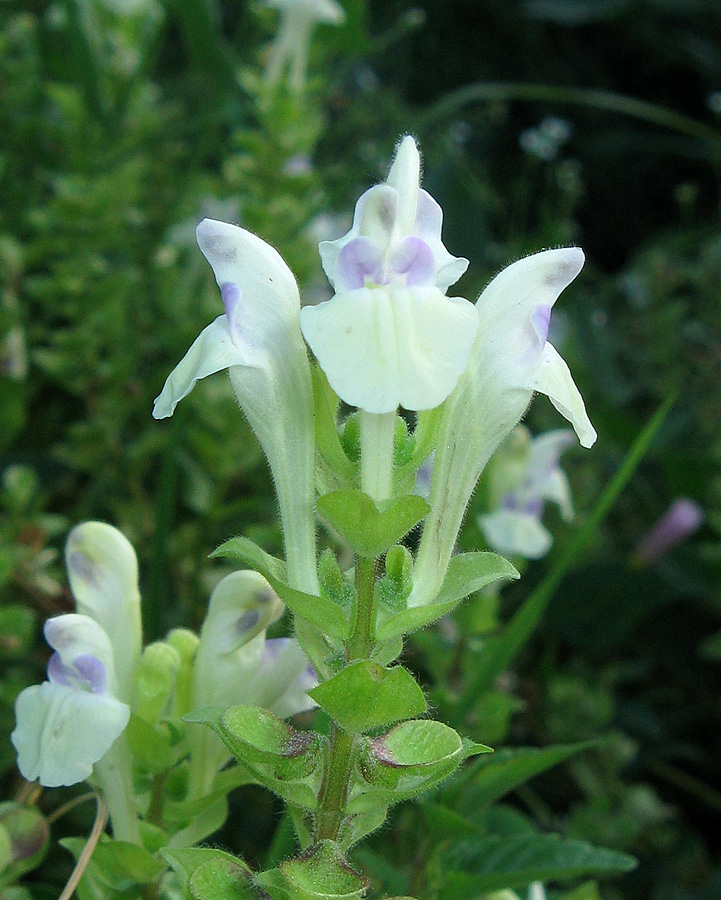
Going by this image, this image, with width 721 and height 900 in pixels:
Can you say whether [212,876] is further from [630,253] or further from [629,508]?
[630,253]

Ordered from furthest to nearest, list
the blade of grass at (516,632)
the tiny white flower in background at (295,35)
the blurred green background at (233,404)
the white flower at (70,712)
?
the tiny white flower in background at (295,35) → the blurred green background at (233,404) → the blade of grass at (516,632) → the white flower at (70,712)

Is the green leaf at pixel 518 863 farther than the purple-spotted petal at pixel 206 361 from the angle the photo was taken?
Yes

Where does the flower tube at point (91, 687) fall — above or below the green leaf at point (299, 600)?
below

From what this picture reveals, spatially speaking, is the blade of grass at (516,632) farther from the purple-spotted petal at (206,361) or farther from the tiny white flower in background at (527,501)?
the purple-spotted petal at (206,361)

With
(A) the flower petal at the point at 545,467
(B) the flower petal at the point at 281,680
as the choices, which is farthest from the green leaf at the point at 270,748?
(A) the flower petal at the point at 545,467

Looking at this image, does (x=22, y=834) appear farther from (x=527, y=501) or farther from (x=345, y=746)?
(x=527, y=501)

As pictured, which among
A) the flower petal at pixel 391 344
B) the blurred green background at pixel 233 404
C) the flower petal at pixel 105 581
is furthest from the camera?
the blurred green background at pixel 233 404

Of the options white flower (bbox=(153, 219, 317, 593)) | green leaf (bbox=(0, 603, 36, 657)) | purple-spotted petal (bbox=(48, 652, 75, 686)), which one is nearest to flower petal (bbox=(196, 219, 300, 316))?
white flower (bbox=(153, 219, 317, 593))
